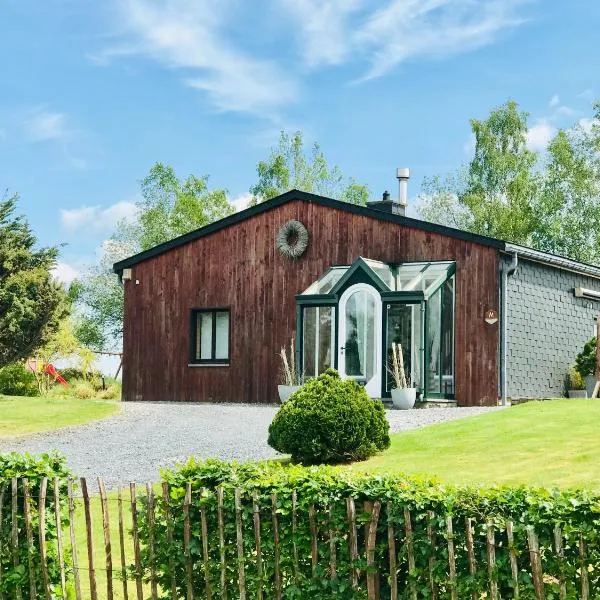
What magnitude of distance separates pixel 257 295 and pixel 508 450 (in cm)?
1303

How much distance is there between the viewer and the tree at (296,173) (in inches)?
2069

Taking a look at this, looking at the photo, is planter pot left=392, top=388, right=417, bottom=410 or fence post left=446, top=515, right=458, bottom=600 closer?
fence post left=446, top=515, right=458, bottom=600

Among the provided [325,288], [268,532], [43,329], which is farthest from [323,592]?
[43,329]

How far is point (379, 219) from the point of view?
985 inches

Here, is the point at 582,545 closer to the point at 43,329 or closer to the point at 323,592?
the point at 323,592

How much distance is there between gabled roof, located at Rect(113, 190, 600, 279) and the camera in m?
23.3

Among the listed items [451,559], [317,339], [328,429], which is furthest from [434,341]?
[451,559]

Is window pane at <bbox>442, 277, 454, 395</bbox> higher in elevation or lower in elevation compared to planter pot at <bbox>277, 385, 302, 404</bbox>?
higher

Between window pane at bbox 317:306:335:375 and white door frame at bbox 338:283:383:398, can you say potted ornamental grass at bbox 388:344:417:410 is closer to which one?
white door frame at bbox 338:283:383:398

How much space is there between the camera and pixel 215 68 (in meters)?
25.8

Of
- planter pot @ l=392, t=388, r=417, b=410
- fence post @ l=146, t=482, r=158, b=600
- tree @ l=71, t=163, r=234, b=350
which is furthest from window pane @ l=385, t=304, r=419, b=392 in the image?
tree @ l=71, t=163, r=234, b=350

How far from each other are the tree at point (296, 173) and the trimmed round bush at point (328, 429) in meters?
38.0

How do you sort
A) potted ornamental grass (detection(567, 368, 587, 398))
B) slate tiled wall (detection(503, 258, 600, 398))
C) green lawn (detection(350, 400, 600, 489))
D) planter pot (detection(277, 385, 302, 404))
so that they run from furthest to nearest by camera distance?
potted ornamental grass (detection(567, 368, 587, 398)) < planter pot (detection(277, 385, 302, 404)) < slate tiled wall (detection(503, 258, 600, 398)) < green lawn (detection(350, 400, 600, 489))

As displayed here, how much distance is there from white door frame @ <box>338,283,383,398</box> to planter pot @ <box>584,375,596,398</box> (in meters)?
5.22
